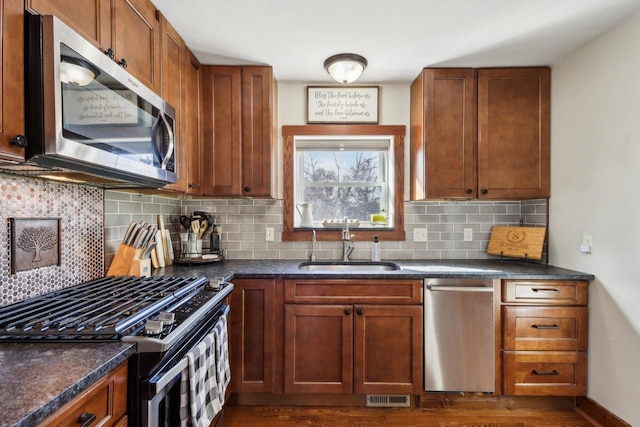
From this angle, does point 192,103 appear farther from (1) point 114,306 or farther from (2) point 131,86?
(1) point 114,306

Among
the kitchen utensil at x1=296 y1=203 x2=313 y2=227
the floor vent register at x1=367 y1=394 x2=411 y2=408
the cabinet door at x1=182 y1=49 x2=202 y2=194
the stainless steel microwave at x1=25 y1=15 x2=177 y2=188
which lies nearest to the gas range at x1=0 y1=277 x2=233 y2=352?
the stainless steel microwave at x1=25 y1=15 x2=177 y2=188

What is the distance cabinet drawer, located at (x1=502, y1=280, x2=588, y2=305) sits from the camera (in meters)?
1.99

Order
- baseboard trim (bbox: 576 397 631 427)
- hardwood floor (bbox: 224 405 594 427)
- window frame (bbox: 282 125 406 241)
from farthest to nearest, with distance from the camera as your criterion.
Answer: window frame (bbox: 282 125 406 241)
hardwood floor (bbox: 224 405 594 427)
baseboard trim (bbox: 576 397 631 427)

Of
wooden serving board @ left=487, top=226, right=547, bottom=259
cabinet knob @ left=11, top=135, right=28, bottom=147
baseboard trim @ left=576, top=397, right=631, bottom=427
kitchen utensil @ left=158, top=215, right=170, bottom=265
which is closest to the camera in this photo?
cabinet knob @ left=11, top=135, right=28, bottom=147

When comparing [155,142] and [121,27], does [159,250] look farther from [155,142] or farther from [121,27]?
[121,27]

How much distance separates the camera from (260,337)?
2012 millimetres

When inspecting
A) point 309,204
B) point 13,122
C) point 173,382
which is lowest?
point 173,382

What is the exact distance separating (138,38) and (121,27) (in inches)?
5.3

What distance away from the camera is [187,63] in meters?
2.02

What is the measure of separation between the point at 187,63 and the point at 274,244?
4.66 ft

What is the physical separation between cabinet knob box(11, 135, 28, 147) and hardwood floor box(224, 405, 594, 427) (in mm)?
1808

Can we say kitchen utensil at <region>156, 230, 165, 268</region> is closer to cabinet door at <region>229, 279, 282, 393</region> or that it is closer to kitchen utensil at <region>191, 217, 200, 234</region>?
kitchen utensil at <region>191, 217, 200, 234</region>

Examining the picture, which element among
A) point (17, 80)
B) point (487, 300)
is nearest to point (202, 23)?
point (17, 80)

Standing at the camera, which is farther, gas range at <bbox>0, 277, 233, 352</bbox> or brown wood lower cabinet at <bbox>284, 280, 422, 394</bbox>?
brown wood lower cabinet at <bbox>284, 280, 422, 394</bbox>
